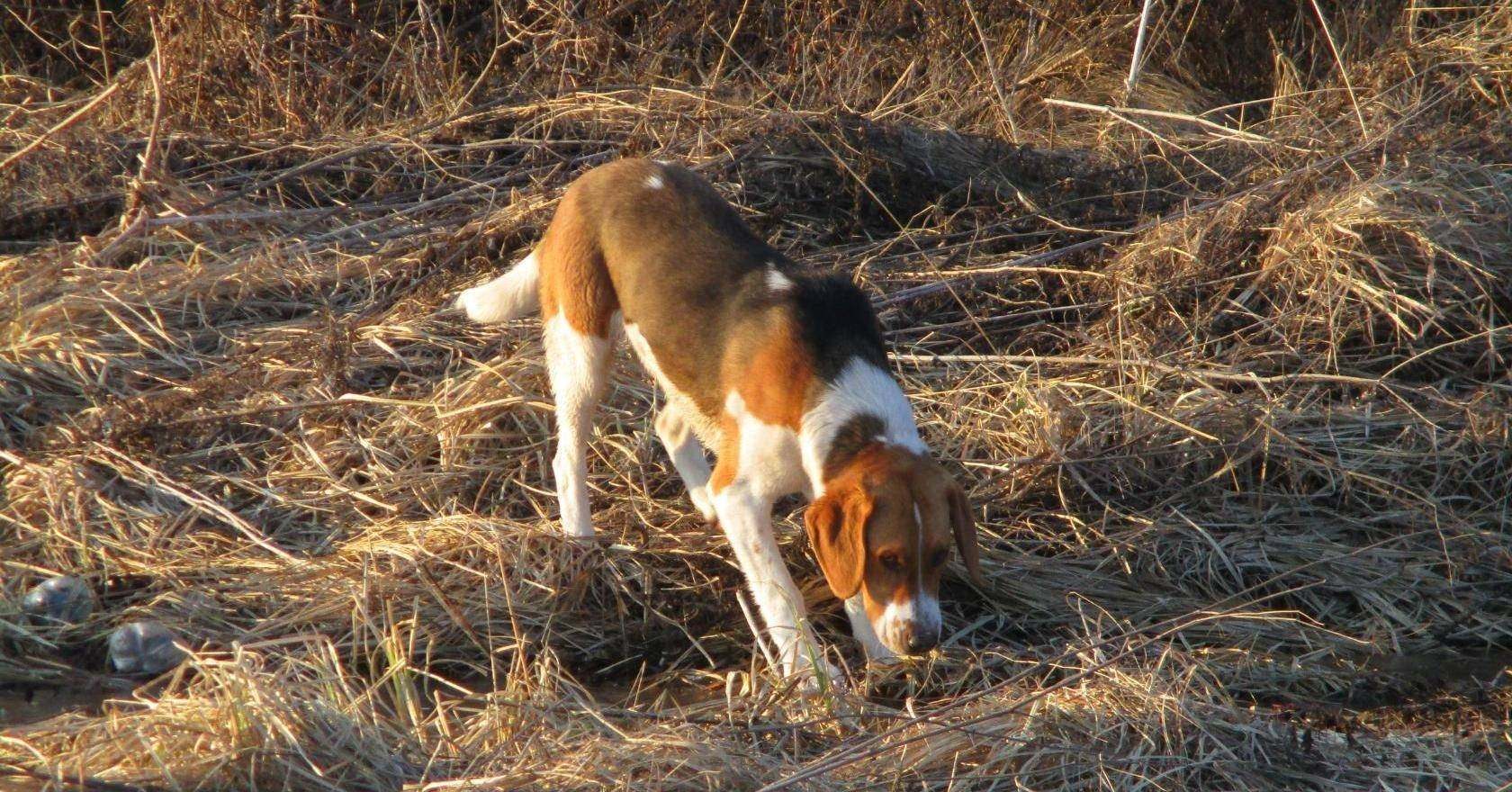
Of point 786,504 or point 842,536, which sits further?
point 786,504

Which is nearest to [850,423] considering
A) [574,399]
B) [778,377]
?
[778,377]

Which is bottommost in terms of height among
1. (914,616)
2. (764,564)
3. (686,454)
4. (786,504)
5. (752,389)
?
(786,504)

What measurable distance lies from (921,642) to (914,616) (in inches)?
2.8

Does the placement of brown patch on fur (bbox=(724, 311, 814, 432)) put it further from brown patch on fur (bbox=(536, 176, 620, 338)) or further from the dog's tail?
the dog's tail

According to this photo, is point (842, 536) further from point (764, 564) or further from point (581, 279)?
point (581, 279)

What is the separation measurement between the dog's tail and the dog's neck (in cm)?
151

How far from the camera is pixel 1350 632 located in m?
4.46

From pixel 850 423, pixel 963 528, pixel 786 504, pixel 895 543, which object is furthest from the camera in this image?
pixel 786 504

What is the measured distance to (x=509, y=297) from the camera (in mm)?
5242

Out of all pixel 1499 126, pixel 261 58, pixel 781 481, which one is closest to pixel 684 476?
pixel 781 481

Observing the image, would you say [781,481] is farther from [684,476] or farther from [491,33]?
[491,33]

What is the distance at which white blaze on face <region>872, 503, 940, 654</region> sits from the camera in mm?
3779

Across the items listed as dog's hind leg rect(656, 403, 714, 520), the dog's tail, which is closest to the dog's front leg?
dog's hind leg rect(656, 403, 714, 520)

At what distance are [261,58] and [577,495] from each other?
4981 mm
